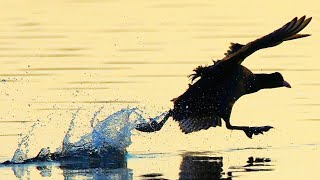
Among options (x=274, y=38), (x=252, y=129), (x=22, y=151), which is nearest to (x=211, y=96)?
(x=252, y=129)

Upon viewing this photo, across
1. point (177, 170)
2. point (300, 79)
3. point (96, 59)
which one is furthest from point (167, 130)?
point (96, 59)

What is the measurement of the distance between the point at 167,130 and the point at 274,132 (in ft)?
4.16

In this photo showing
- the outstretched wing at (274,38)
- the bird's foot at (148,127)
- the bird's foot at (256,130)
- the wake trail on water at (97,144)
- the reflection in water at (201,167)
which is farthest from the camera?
the bird's foot at (148,127)

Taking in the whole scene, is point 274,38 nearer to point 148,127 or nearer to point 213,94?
point 213,94

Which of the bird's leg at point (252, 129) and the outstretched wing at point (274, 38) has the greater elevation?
the outstretched wing at point (274, 38)

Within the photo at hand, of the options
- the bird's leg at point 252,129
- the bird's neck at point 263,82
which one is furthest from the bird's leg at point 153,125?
the bird's neck at point 263,82

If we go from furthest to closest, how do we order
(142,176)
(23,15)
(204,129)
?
(23,15), (204,129), (142,176)

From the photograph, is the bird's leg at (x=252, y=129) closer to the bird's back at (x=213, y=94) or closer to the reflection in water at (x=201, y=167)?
the bird's back at (x=213, y=94)

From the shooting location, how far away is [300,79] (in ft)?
67.6

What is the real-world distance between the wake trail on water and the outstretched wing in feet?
4.34

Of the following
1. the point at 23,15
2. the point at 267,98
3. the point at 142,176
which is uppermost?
the point at 23,15

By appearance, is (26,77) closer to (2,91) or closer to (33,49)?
(2,91)

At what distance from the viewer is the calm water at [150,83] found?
14.5m

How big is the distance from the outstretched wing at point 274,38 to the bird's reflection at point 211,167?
48.4 inches
